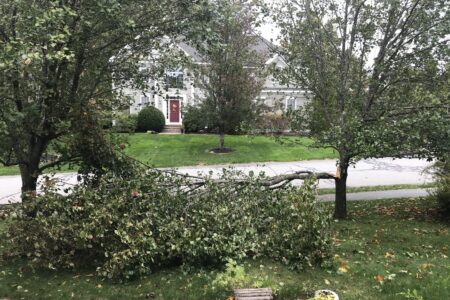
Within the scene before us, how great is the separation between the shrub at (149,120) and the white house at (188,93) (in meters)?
0.56

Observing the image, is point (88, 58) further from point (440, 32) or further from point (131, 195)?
point (440, 32)

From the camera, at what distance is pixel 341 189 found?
881 centimetres

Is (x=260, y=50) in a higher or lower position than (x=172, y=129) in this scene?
higher

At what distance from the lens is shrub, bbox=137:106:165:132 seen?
2694cm

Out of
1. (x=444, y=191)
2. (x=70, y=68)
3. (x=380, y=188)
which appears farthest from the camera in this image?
(x=380, y=188)

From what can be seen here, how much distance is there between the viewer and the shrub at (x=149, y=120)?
88.4ft

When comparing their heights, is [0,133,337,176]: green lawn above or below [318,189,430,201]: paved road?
above

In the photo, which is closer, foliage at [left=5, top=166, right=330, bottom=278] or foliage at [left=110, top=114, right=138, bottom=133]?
foliage at [left=5, top=166, right=330, bottom=278]

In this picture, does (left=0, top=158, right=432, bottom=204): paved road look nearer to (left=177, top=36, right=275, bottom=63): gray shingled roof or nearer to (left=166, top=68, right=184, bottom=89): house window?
(left=177, top=36, right=275, bottom=63): gray shingled roof

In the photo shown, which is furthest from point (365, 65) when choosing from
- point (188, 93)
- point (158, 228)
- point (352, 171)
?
point (188, 93)

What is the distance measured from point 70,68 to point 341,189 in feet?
18.2

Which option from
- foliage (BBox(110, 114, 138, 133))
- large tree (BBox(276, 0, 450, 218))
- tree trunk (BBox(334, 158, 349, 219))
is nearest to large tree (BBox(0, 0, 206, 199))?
foliage (BBox(110, 114, 138, 133))

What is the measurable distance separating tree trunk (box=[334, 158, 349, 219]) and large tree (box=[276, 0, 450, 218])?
3cm

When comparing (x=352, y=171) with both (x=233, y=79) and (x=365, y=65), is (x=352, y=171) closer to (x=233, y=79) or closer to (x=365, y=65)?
(x=233, y=79)
